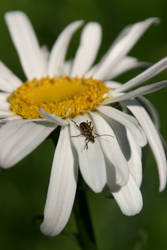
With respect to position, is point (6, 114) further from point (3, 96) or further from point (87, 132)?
point (87, 132)

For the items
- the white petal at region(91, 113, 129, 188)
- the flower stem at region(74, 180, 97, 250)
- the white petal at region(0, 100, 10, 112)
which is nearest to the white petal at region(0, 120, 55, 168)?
the white petal at region(91, 113, 129, 188)

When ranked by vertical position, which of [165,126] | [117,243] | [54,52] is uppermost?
[54,52]

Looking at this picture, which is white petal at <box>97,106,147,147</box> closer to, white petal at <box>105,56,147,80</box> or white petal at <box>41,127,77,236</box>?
white petal at <box>41,127,77,236</box>

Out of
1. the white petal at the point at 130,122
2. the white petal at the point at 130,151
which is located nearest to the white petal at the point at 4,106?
the white petal at the point at 130,122

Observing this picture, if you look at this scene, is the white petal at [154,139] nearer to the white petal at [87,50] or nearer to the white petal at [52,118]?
Answer: the white petal at [52,118]

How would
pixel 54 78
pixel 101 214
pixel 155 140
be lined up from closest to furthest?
pixel 155 140 → pixel 54 78 → pixel 101 214

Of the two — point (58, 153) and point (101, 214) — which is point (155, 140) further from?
point (101, 214)

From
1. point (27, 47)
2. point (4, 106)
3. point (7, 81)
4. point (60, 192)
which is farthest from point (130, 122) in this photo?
point (27, 47)

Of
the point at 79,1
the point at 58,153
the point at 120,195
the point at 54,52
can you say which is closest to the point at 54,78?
the point at 54,52
